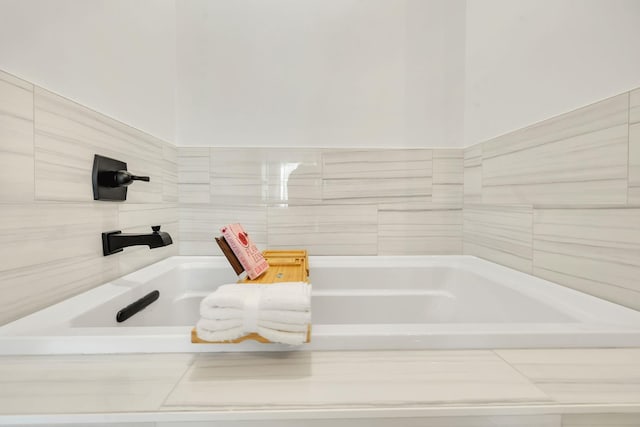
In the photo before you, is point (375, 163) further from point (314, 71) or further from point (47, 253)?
point (47, 253)

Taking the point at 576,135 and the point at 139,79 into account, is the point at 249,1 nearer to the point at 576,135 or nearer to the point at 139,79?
the point at 139,79

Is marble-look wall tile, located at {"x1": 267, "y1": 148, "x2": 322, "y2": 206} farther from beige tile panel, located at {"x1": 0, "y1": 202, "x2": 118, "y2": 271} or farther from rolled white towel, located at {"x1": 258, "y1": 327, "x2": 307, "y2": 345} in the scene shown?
rolled white towel, located at {"x1": 258, "y1": 327, "x2": 307, "y2": 345}

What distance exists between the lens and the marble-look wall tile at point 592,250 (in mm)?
668

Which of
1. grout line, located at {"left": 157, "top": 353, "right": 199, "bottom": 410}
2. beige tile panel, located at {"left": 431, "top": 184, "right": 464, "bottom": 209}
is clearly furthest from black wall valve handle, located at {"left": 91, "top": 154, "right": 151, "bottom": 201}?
beige tile panel, located at {"left": 431, "top": 184, "right": 464, "bottom": 209}

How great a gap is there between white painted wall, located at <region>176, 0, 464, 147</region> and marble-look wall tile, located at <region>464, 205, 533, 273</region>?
42 centimetres

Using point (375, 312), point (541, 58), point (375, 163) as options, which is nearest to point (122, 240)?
point (375, 312)

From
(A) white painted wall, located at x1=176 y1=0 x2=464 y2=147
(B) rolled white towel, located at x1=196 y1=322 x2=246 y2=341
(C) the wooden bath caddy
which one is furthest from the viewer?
(A) white painted wall, located at x1=176 y1=0 x2=464 y2=147

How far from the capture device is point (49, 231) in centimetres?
68

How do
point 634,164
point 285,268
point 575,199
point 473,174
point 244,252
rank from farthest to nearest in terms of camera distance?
point 473,174, point 285,268, point 244,252, point 575,199, point 634,164

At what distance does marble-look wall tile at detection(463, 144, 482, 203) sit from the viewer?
1.26m

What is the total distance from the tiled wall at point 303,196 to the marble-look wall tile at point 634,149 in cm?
74

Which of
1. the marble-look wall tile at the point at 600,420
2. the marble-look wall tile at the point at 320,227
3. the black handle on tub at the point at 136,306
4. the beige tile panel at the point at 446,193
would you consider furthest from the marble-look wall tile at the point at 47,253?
the beige tile panel at the point at 446,193

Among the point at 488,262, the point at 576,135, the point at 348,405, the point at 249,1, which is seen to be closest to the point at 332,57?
the point at 249,1

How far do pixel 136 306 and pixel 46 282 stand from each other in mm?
208
